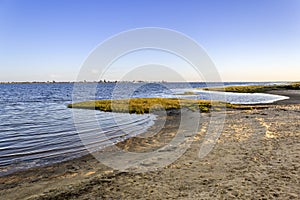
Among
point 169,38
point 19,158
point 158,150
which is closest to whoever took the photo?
point 19,158

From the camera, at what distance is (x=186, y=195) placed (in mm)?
8031

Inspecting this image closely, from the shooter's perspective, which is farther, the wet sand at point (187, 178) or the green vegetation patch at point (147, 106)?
the green vegetation patch at point (147, 106)

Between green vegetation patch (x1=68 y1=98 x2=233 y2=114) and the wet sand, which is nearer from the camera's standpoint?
the wet sand

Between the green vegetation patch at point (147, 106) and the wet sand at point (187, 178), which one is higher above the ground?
the green vegetation patch at point (147, 106)

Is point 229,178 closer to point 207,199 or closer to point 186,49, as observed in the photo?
point 207,199

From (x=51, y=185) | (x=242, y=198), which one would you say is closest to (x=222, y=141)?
(x=242, y=198)

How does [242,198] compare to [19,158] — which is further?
[19,158]

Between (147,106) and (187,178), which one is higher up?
(147,106)

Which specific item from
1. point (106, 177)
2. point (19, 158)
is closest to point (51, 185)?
point (106, 177)

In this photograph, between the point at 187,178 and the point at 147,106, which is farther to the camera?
the point at 147,106

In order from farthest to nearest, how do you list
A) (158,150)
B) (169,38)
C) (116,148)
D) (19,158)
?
(169,38), (116,148), (158,150), (19,158)

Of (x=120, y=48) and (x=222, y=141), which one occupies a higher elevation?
(x=120, y=48)

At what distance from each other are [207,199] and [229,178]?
217cm

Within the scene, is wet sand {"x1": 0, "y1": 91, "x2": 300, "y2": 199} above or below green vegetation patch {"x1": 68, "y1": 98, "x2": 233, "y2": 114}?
below
